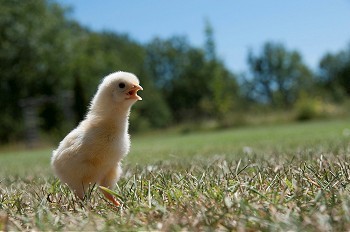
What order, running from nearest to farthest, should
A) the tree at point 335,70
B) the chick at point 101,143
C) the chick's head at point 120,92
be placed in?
1. the chick at point 101,143
2. the chick's head at point 120,92
3. the tree at point 335,70

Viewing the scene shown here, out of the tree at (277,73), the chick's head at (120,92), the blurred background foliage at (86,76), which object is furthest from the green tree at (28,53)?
the tree at (277,73)

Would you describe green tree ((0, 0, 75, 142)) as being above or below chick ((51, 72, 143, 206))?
above

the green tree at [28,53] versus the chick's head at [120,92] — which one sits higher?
the green tree at [28,53]

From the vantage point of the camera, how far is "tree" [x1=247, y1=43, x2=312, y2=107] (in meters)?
70.6

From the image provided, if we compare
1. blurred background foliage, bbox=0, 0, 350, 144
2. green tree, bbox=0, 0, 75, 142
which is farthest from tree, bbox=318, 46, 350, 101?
green tree, bbox=0, 0, 75, 142

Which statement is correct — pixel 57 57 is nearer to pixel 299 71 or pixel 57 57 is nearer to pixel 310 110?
pixel 310 110

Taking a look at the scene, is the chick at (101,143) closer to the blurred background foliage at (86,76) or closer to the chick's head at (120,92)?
the chick's head at (120,92)

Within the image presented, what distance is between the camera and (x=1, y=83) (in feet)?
99.8

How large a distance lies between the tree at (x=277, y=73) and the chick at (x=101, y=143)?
68423mm

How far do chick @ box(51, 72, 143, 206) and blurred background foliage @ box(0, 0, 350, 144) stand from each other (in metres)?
24.7

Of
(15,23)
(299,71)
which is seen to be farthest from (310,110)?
(299,71)

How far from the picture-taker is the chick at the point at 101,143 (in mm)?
2166

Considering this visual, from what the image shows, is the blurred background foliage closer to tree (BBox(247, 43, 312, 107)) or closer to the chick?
tree (BBox(247, 43, 312, 107))

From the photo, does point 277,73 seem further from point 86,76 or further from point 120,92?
point 120,92
